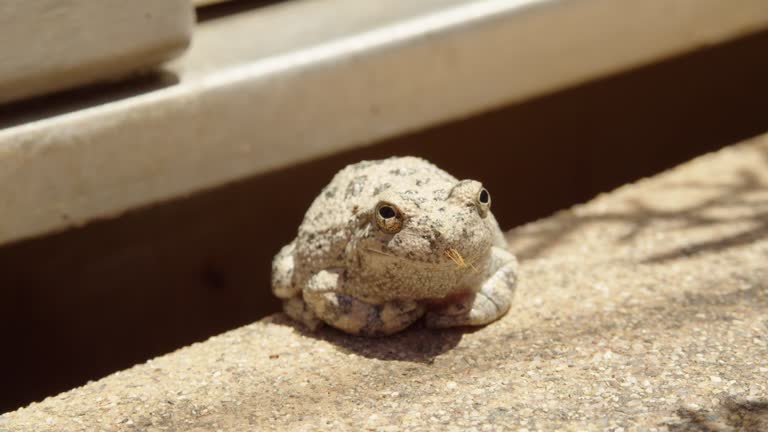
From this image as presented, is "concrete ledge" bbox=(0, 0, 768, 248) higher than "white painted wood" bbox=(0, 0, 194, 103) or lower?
lower

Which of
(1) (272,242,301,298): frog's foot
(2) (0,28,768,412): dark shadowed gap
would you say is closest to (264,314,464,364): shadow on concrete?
(1) (272,242,301,298): frog's foot

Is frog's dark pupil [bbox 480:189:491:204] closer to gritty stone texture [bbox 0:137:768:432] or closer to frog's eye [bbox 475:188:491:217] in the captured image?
frog's eye [bbox 475:188:491:217]

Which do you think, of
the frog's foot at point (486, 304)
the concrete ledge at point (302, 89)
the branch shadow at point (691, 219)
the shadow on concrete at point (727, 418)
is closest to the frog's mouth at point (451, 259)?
the frog's foot at point (486, 304)

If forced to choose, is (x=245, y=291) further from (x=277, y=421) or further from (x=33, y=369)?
(x=277, y=421)

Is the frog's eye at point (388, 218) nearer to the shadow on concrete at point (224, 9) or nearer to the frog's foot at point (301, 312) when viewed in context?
the frog's foot at point (301, 312)

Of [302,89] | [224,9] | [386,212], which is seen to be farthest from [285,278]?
[224,9]

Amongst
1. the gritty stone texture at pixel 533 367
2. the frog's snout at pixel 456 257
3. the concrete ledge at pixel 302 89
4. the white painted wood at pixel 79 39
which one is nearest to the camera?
the gritty stone texture at pixel 533 367

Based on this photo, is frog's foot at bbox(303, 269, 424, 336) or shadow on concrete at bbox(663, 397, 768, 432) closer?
shadow on concrete at bbox(663, 397, 768, 432)
